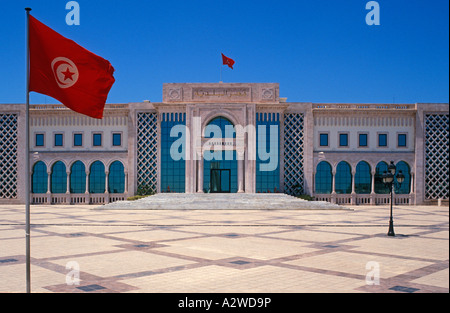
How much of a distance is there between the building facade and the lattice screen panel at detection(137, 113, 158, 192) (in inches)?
3.3

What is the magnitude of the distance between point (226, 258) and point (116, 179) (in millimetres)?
28969

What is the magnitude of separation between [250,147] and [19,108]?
65.2ft

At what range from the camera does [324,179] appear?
38.7 meters

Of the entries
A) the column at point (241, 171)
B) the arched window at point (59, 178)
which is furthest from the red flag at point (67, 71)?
the arched window at point (59, 178)

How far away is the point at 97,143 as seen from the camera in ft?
129

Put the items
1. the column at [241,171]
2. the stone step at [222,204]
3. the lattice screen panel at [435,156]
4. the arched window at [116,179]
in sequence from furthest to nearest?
the arched window at [116,179] < the lattice screen panel at [435,156] < the column at [241,171] < the stone step at [222,204]

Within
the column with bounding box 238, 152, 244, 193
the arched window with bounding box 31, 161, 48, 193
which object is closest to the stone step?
the column with bounding box 238, 152, 244, 193

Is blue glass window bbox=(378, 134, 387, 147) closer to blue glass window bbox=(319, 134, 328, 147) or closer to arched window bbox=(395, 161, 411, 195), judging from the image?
arched window bbox=(395, 161, 411, 195)

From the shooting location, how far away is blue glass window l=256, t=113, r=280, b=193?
3778 centimetres

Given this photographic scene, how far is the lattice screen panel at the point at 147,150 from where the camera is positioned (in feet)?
127

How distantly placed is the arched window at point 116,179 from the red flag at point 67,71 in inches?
1212

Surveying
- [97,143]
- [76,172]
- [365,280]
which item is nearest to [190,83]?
[97,143]

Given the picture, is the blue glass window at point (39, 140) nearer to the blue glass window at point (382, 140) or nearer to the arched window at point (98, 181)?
the arched window at point (98, 181)
